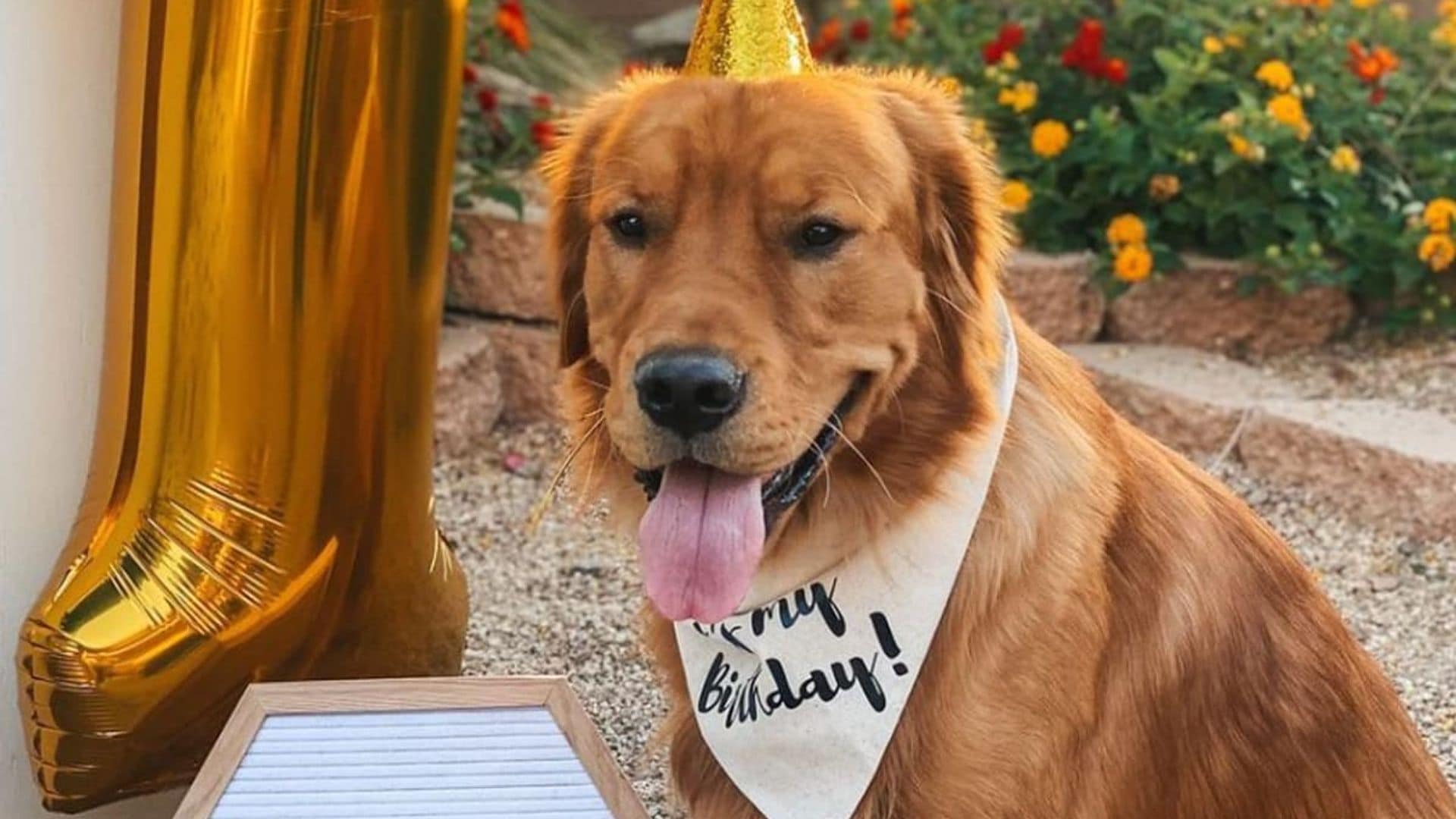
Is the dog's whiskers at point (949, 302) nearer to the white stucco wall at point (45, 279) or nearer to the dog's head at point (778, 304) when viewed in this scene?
the dog's head at point (778, 304)

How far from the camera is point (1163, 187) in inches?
241

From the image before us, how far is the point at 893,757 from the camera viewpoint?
268 cm

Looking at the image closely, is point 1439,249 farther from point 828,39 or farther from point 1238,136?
point 828,39

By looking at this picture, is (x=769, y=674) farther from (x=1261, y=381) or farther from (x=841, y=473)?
(x=1261, y=381)

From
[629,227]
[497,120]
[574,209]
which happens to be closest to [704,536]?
[629,227]

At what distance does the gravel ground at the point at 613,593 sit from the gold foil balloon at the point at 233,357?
103 cm

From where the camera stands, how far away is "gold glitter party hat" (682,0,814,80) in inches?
102

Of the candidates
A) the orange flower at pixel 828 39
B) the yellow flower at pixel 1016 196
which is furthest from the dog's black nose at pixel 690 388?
the orange flower at pixel 828 39

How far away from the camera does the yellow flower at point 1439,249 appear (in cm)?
578

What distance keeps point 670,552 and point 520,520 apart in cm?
285

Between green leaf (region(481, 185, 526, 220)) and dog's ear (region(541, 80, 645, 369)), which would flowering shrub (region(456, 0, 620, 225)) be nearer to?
green leaf (region(481, 185, 526, 220))

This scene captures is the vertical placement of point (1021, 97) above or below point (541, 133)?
above

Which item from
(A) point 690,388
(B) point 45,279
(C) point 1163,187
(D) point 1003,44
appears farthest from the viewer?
(D) point 1003,44

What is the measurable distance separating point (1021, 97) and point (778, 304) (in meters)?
3.99
